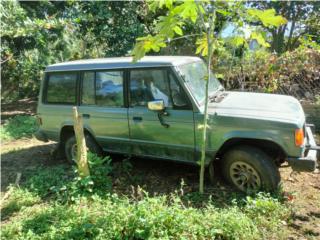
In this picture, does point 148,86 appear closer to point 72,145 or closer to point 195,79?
point 195,79

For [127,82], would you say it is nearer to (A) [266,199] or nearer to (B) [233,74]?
(A) [266,199]

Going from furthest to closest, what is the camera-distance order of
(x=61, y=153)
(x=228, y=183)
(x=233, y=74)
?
(x=233, y=74) → (x=61, y=153) → (x=228, y=183)

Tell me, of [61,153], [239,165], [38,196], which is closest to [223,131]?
[239,165]

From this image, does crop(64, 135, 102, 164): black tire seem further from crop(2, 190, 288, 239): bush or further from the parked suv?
crop(2, 190, 288, 239): bush

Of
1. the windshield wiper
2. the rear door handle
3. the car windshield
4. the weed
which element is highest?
the car windshield

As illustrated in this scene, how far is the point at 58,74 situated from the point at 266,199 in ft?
13.6

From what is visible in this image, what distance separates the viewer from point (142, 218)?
11.4 feet

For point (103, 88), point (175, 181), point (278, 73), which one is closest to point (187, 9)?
point (103, 88)

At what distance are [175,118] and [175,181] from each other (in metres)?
1.08

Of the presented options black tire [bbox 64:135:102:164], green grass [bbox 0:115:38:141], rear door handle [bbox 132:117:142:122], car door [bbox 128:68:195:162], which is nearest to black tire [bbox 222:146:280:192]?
car door [bbox 128:68:195:162]

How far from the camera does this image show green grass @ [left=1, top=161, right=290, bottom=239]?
3439 millimetres

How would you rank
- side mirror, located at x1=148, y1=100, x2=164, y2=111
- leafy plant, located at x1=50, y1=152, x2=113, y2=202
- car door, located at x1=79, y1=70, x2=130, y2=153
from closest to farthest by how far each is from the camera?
side mirror, located at x1=148, y1=100, x2=164, y2=111, leafy plant, located at x1=50, y1=152, x2=113, y2=202, car door, located at x1=79, y1=70, x2=130, y2=153

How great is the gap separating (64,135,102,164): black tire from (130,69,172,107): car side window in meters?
1.21

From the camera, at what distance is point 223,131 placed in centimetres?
423
